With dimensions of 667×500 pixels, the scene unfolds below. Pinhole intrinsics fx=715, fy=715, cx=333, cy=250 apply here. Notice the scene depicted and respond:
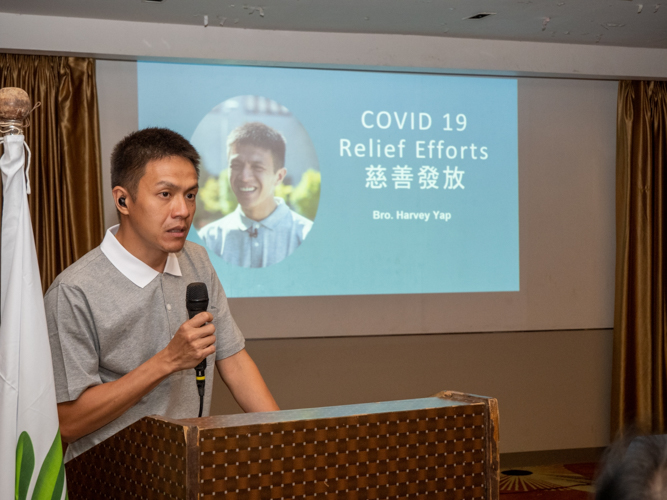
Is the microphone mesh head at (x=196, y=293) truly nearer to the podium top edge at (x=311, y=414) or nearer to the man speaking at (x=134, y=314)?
the man speaking at (x=134, y=314)

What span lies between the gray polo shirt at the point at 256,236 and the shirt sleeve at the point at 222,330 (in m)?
2.29

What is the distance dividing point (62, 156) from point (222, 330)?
2.52m

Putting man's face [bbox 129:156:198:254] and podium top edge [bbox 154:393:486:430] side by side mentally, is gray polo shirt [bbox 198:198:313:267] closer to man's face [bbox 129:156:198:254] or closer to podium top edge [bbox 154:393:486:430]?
man's face [bbox 129:156:198:254]

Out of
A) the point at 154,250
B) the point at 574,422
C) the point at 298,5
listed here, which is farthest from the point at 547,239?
the point at 154,250

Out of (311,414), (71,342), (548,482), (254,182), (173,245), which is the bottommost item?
(548,482)

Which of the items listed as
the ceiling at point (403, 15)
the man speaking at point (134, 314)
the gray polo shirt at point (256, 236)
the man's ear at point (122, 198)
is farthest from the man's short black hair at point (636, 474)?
the gray polo shirt at point (256, 236)

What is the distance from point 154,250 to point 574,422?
3.84m

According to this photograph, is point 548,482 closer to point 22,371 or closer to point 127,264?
point 127,264

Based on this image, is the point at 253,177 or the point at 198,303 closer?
the point at 198,303

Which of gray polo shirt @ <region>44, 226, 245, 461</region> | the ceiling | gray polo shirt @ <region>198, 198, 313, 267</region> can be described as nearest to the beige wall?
gray polo shirt @ <region>198, 198, 313, 267</region>

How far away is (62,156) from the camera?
399cm

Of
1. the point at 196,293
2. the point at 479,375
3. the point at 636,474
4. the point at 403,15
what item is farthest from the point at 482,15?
the point at 636,474

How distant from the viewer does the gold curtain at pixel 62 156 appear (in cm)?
394

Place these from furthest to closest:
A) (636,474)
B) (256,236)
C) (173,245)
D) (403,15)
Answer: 1. (256,236)
2. (403,15)
3. (173,245)
4. (636,474)
